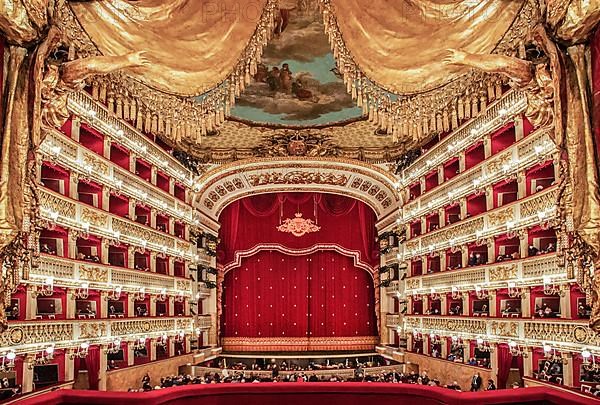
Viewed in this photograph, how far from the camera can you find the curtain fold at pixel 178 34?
27.8 feet

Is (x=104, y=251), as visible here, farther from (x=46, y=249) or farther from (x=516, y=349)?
(x=516, y=349)

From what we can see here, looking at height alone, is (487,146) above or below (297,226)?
above

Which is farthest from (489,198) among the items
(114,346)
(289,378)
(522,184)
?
(114,346)

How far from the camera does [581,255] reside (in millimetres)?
7445

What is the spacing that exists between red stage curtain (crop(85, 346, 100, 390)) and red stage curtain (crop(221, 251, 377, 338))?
13389mm

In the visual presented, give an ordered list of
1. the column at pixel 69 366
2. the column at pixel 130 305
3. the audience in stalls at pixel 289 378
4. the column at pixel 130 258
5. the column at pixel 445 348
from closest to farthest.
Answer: the column at pixel 69 366 < the audience in stalls at pixel 289 378 < the column at pixel 130 305 < the column at pixel 130 258 < the column at pixel 445 348

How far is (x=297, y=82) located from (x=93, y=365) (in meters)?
10.7

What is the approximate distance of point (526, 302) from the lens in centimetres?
1842

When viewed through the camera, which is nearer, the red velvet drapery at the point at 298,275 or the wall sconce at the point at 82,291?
the wall sconce at the point at 82,291

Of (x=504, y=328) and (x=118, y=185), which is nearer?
(x=504, y=328)

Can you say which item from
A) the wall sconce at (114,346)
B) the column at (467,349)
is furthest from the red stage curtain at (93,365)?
the column at (467,349)

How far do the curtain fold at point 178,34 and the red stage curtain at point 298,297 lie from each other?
2379cm

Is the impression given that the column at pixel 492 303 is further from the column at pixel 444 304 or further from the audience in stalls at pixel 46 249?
the audience in stalls at pixel 46 249

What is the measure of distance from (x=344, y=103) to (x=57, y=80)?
15545 millimetres
